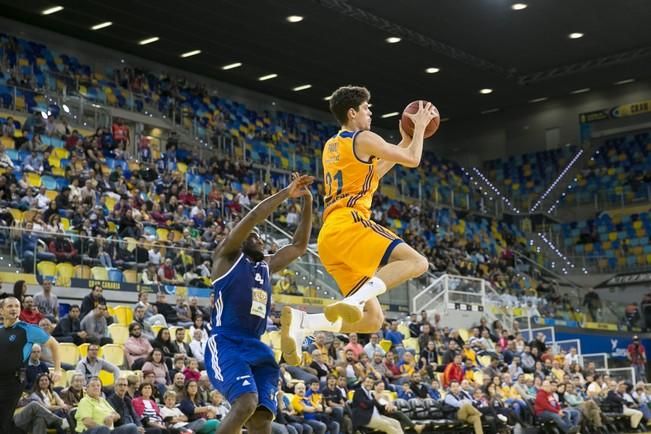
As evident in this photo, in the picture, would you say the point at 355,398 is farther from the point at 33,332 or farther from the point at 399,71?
the point at 399,71

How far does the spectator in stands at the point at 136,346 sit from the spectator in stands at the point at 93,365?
2.51 ft

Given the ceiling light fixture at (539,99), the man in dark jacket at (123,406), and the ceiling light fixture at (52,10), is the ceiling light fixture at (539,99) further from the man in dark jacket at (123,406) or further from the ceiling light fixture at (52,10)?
the man in dark jacket at (123,406)

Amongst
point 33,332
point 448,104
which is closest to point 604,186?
point 448,104

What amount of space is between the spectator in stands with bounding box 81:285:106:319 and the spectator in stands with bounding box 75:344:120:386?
1.68 m

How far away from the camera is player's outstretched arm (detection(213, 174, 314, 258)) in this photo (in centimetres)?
636

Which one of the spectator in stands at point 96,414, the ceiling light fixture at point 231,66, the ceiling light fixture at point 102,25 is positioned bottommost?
the spectator in stands at point 96,414

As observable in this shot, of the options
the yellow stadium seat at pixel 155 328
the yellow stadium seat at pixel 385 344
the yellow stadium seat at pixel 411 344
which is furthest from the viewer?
the yellow stadium seat at pixel 411 344

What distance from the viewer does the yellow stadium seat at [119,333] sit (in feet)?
47.1

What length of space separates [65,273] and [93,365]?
3767 mm

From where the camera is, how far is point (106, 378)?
41.4ft

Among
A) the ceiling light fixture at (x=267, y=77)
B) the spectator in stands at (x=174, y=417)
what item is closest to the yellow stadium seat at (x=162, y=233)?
the spectator in stands at (x=174, y=417)

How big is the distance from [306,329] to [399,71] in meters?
23.8

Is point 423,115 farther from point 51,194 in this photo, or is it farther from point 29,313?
point 51,194

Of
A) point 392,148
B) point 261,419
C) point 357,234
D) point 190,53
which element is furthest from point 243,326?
point 190,53
